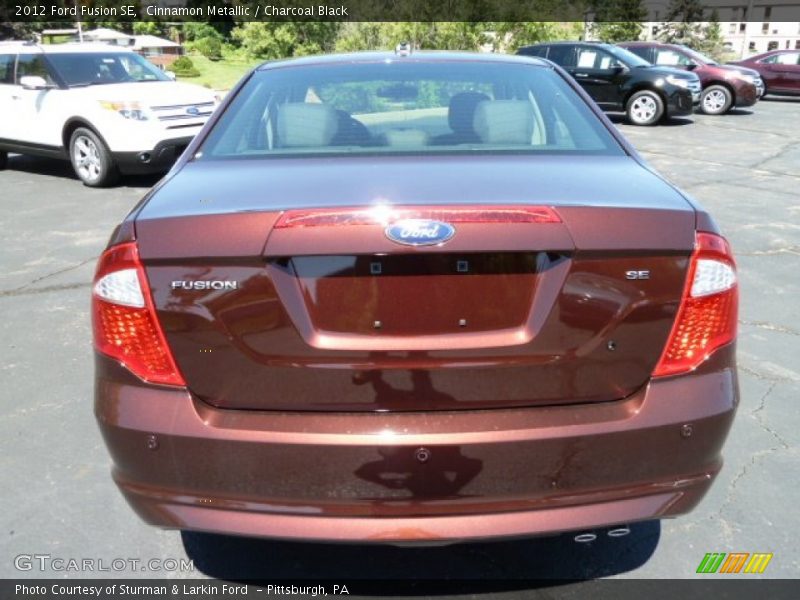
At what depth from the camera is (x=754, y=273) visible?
5.83m

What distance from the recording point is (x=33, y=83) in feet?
29.7

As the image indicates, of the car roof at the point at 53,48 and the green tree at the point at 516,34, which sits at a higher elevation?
the green tree at the point at 516,34

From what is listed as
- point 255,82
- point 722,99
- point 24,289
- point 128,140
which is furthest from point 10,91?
point 722,99

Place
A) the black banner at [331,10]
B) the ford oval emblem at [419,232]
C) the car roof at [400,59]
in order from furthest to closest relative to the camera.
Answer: the black banner at [331,10] → the car roof at [400,59] → the ford oval emblem at [419,232]

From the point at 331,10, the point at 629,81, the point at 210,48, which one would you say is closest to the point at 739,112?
the point at 629,81

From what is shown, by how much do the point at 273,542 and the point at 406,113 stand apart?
5.86 ft

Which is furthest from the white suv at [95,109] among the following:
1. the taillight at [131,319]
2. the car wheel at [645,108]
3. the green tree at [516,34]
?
the green tree at [516,34]

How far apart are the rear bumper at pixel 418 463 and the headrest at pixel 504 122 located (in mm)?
1132

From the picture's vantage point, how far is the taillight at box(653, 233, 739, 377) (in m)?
1.98

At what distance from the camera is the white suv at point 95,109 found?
863 cm

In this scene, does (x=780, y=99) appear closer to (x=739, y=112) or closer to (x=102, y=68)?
(x=739, y=112)

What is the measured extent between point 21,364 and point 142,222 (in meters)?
2.68

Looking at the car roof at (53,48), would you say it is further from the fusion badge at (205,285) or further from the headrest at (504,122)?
the fusion badge at (205,285)

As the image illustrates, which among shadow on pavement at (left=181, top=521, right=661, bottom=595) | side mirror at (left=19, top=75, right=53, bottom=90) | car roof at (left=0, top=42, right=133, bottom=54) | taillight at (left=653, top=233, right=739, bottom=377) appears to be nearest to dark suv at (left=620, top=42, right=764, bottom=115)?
car roof at (left=0, top=42, right=133, bottom=54)
